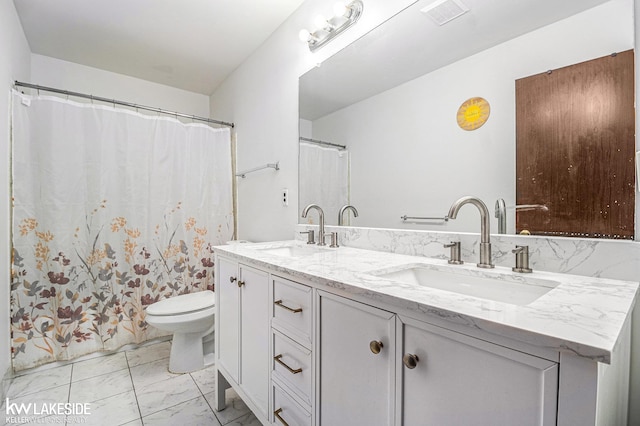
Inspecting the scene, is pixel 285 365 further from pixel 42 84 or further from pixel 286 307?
pixel 42 84

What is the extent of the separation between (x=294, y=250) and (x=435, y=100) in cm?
105

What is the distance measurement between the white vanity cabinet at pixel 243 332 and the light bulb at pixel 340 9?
135cm

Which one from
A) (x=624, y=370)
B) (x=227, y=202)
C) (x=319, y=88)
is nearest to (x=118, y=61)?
(x=227, y=202)

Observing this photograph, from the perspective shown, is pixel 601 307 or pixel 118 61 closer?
pixel 601 307

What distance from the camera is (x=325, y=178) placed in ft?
5.81

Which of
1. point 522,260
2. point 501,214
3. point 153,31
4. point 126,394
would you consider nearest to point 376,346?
point 522,260

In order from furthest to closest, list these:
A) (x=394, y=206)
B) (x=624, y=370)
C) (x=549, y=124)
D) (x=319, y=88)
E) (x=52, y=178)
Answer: (x=52, y=178), (x=319, y=88), (x=394, y=206), (x=549, y=124), (x=624, y=370)

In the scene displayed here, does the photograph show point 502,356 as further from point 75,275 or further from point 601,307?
point 75,275

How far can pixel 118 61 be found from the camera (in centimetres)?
245

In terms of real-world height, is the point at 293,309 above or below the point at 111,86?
below

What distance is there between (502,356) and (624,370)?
0.53 m

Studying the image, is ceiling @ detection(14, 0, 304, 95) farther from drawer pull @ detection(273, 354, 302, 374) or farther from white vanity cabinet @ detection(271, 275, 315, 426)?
drawer pull @ detection(273, 354, 302, 374)

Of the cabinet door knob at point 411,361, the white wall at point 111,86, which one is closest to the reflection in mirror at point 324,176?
the cabinet door knob at point 411,361

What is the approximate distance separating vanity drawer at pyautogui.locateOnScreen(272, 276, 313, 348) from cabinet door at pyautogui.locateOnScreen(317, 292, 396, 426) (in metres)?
0.06
